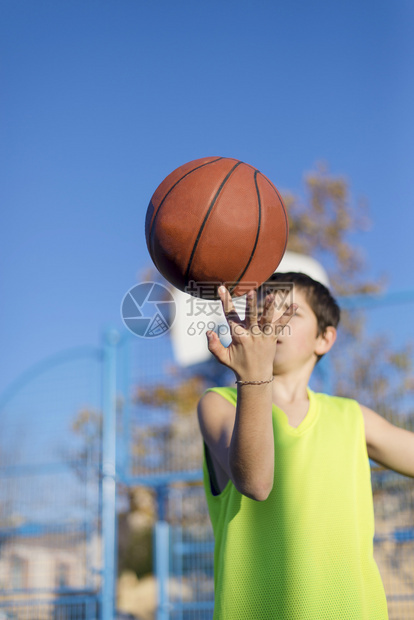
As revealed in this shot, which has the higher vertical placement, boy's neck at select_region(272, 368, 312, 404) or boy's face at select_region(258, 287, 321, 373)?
boy's face at select_region(258, 287, 321, 373)

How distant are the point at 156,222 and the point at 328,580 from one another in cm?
143

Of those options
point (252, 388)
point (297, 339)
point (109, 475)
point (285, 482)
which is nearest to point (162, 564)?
point (109, 475)

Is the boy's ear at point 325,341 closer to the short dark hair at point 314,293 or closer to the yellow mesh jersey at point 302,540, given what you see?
the short dark hair at point 314,293

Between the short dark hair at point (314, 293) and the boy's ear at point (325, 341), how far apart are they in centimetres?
2

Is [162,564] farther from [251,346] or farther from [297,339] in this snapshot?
[251,346]

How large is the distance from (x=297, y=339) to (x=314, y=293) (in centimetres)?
29

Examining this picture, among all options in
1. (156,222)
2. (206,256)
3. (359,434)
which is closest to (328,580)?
(359,434)

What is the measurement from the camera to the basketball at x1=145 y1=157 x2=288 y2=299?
8.16 feet

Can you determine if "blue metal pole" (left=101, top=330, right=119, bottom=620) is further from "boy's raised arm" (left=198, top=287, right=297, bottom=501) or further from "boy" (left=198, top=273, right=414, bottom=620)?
"boy's raised arm" (left=198, top=287, right=297, bottom=501)

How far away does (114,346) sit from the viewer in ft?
22.9

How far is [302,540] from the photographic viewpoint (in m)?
2.20

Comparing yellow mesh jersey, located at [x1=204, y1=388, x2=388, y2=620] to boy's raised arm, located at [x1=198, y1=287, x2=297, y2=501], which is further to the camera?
yellow mesh jersey, located at [x1=204, y1=388, x2=388, y2=620]

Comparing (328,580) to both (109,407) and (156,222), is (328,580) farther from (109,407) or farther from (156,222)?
(109,407)
